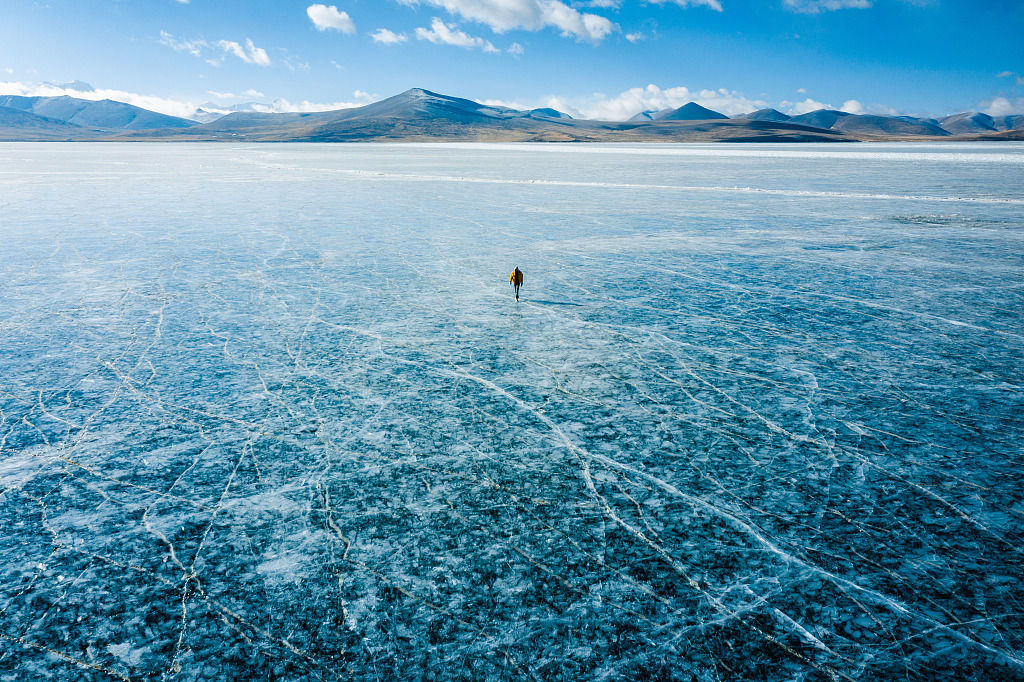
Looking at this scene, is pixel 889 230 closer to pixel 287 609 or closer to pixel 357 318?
pixel 357 318

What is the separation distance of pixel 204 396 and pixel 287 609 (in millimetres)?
2095

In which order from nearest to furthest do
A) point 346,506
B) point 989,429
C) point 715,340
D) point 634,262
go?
point 346,506
point 989,429
point 715,340
point 634,262

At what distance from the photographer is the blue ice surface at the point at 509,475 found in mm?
1894

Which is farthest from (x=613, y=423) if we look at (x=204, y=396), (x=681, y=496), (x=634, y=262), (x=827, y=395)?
(x=634, y=262)

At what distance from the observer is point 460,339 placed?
4715mm

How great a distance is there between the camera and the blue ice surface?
6.21 ft

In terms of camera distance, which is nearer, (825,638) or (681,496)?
(825,638)

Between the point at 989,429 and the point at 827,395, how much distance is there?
815 mm

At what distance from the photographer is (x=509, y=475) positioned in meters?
2.81

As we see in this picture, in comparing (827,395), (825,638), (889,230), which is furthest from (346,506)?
(889,230)

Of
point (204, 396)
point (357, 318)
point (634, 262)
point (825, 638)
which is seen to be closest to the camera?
point (825, 638)

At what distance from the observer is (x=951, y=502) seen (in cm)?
260

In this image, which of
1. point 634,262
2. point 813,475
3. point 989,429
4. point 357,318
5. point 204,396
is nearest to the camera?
point 813,475

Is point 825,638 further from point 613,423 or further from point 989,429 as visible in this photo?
point 989,429
